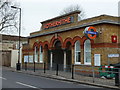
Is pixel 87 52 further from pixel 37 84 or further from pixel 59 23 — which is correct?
pixel 37 84

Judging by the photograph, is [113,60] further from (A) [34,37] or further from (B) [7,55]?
(B) [7,55]

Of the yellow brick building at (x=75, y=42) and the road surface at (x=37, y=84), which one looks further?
the yellow brick building at (x=75, y=42)

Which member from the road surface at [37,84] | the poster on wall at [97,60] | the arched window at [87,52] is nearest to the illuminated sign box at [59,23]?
the arched window at [87,52]

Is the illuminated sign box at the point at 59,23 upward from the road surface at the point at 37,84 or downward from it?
upward

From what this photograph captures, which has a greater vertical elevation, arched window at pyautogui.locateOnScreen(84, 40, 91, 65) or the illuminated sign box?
the illuminated sign box

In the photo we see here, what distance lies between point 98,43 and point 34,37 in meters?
12.4

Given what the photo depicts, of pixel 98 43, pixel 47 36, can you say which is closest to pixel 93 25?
pixel 98 43

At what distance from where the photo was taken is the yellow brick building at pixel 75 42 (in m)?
16.4

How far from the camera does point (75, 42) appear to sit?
770 inches

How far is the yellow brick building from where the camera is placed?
16.4 metres

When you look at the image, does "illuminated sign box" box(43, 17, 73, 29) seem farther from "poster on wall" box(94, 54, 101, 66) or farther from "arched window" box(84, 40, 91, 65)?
"poster on wall" box(94, 54, 101, 66)

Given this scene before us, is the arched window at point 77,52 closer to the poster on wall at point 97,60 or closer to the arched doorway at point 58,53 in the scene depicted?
the poster on wall at point 97,60

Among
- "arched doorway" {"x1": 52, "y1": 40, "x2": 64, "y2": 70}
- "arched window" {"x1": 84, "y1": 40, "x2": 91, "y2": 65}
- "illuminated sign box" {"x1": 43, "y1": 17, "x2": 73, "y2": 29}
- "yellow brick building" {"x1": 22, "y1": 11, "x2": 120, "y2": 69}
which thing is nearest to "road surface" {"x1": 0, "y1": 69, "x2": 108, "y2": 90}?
"yellow brick building" {"x1": 22, "y1": 11, "x2": 120, "y2": 69}

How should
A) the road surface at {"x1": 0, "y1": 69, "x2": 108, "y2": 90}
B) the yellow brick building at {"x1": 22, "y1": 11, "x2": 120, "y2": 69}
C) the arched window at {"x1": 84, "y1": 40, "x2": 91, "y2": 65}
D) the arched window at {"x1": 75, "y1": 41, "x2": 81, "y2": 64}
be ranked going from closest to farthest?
the road surface at {"x1": 0, "y1": 69, "x2": 108, "y2": 90}, the yellow brick building at {"x1": 22, "y1": 11, "x2": 120, "y2": 69}, the arched window at {"x1": 84, "y1": 40, "x2": 91, "y2": 65}, the arched window at {"x1": 75, "y1": 41, "x2": 81, "y2": 64}
